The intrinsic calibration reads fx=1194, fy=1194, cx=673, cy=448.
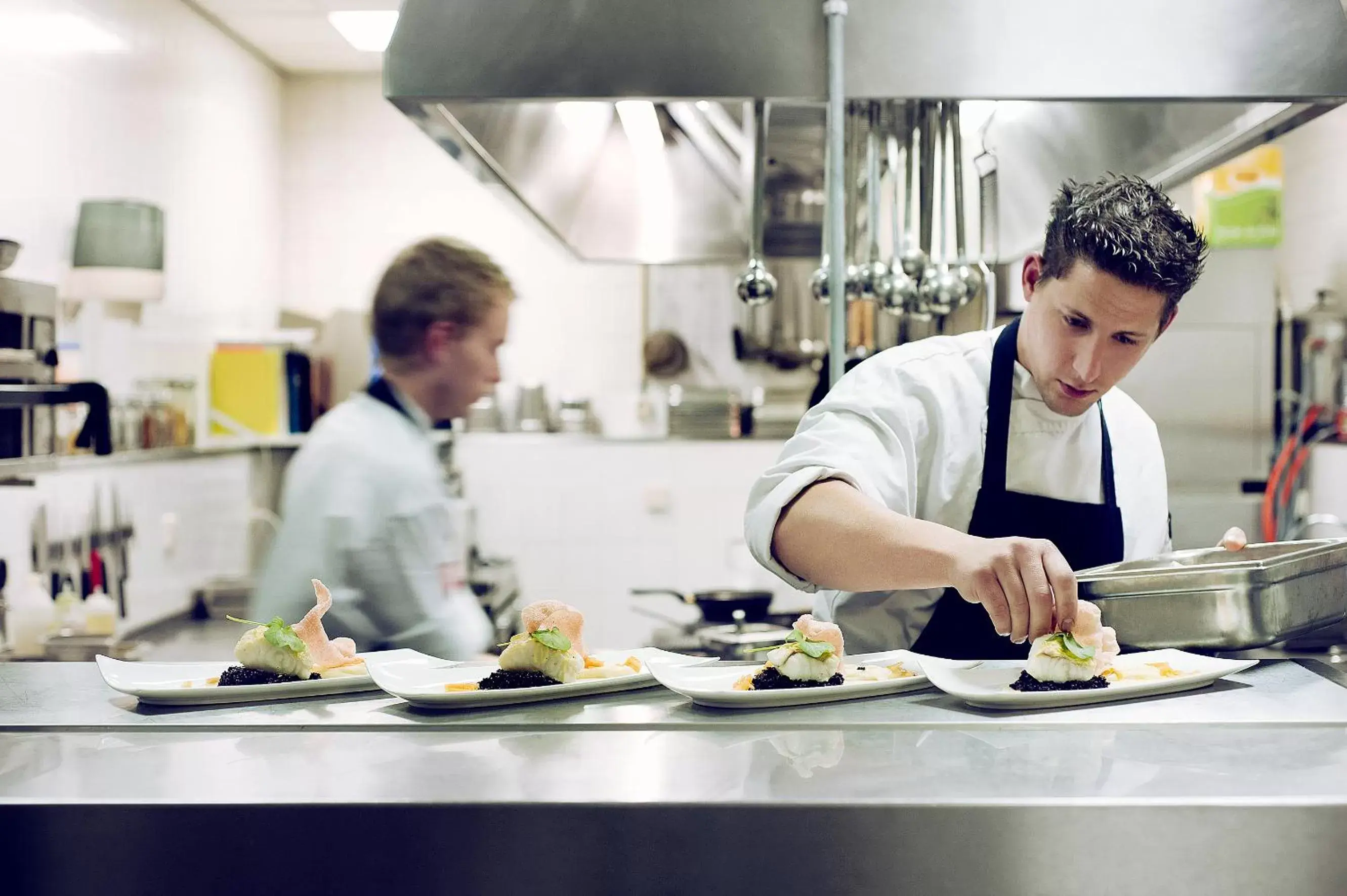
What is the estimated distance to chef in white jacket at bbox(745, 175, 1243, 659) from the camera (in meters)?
1.57

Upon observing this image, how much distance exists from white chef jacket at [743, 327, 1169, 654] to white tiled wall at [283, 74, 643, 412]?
12.9 feet

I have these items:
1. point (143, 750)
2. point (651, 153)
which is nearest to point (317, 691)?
point (143, 750)

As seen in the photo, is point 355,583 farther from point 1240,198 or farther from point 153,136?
point 1240,198

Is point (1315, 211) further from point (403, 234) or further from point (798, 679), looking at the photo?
point (798, 679)

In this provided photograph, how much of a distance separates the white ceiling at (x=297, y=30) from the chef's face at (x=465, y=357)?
2373mm

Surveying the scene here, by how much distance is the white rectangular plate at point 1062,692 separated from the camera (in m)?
1.24

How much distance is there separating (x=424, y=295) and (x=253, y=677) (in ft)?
3.54

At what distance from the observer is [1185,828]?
3.07 ft

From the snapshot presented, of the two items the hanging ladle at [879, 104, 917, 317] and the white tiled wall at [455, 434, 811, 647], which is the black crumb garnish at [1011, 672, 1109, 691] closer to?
the hanging ladle at [879, 104, 917, 317]

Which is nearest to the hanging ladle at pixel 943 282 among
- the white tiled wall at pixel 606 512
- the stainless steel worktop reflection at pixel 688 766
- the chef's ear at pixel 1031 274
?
the chef's ear at pixel 1031 274

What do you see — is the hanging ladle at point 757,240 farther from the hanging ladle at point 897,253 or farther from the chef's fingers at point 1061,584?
the chef's fingers at point 1061,584

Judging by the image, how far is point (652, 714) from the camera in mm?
1229

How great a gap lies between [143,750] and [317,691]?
0.23m

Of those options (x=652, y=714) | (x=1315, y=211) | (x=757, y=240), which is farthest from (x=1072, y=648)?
(x=1315, y=211)
